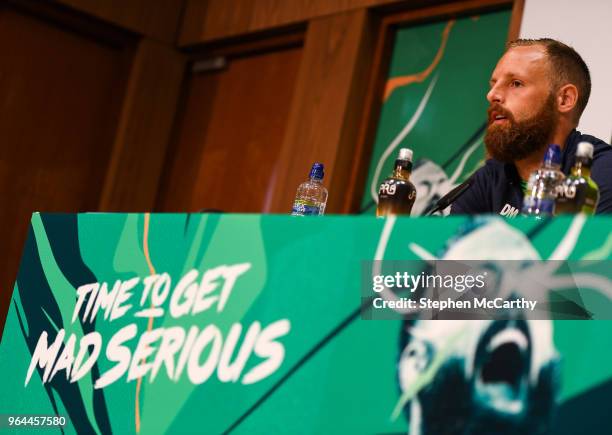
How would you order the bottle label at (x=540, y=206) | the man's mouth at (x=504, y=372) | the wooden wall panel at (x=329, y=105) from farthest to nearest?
the wooden wall panel at (x=329, y=105) → the bottle label at (x=540, y=206) → the man's mouth at (x=504, y=372)

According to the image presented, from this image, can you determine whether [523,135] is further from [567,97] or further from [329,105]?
[329,105]

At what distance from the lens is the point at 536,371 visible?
0.86m

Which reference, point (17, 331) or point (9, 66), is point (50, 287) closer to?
point (17, 331)

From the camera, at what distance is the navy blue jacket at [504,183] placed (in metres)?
1.60

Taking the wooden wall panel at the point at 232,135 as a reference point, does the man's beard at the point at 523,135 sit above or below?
below

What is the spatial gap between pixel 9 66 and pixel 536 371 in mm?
3457

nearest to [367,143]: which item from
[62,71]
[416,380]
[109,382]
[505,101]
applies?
[505,101]

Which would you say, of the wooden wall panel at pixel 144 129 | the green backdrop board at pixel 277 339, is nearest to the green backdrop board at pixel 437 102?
the wooden wall panel at pixel 144 129

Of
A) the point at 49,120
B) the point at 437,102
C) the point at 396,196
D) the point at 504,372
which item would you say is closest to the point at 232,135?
the point at 49,120

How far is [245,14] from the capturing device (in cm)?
380

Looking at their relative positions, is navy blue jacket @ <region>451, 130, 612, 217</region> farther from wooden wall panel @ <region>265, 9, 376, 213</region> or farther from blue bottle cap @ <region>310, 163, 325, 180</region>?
wooden wall panel @ <region>265, 9, 376, 213</region>

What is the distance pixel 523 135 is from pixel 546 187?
0.51 meters

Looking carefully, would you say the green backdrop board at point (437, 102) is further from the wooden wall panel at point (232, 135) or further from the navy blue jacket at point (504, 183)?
the navy blue jacket at point (504, 183)

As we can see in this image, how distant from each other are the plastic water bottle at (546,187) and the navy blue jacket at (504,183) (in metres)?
0.33
